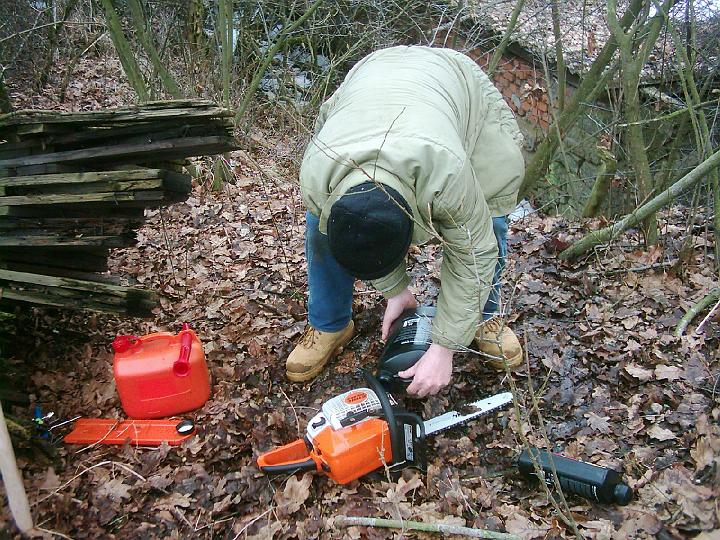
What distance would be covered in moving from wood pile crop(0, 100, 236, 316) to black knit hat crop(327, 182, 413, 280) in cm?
135

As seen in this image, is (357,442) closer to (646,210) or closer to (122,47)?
(646,210)

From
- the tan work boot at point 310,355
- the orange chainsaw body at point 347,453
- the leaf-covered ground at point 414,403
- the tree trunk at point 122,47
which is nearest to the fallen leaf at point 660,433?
the leaf-covered ground at point 414,403

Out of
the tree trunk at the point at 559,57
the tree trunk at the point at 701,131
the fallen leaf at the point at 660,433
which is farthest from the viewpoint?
the tree trunk at the point at 559,57

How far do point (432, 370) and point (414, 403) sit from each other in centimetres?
60

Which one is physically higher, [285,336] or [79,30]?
[79,30]

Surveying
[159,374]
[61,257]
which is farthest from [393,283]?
[61,257]

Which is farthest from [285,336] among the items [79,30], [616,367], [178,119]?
[79,30]

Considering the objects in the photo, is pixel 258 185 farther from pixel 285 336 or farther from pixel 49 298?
pixel 49 298

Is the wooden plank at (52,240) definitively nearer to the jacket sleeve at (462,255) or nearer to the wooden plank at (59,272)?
the wooden plank at (59,272)

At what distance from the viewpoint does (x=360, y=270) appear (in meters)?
2.08

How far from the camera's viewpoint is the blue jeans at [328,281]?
2902 millimetres

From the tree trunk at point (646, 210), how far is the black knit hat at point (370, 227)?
250 cm

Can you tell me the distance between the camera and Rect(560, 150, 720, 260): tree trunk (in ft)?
11.5

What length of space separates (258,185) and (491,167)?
4.39 metres
